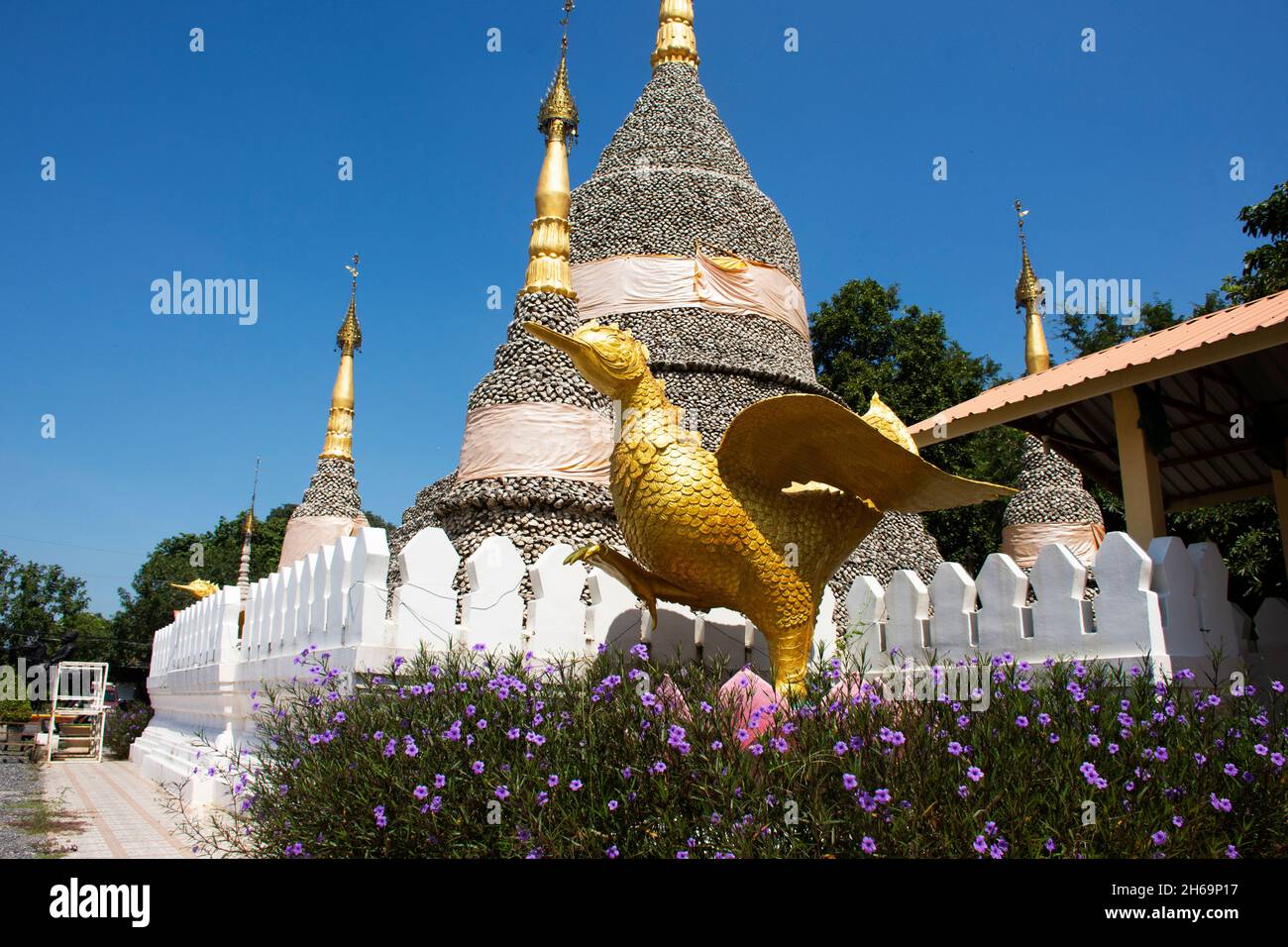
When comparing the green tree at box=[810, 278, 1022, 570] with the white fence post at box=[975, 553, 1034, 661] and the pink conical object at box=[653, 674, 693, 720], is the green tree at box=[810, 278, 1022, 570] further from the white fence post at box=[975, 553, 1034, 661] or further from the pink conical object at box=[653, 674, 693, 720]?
the pink conical object at box=[653, 674, 693, 720]

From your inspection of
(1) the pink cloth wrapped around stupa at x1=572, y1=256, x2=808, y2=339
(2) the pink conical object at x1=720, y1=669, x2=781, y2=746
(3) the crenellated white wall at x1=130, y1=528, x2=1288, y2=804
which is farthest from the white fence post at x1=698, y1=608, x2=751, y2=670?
(1) the pink cloth wrapped around stupa at x1=572, y1=256, x2=808, y2=339

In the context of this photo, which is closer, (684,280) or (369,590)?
(369,590)

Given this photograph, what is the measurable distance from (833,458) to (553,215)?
655 centimetres

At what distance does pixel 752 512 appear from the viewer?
19.8 feet

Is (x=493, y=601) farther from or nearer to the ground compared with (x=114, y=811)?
farther from the ground

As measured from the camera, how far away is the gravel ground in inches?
248

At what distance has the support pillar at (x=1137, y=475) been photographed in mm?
6902

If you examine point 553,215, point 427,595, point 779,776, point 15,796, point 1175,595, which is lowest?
point 15,796

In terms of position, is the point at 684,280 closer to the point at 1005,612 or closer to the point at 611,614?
Result: the point at 611,614

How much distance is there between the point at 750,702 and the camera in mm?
4340

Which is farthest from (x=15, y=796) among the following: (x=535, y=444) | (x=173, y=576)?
(x=173, y=576)
